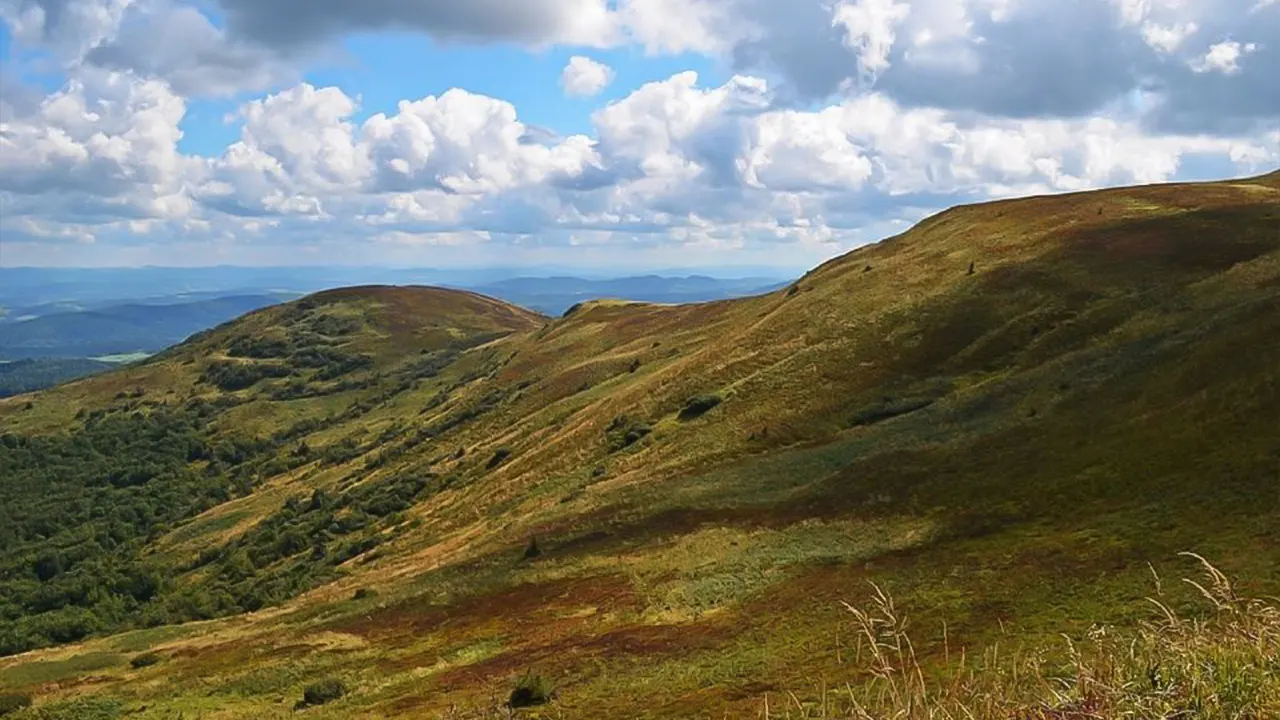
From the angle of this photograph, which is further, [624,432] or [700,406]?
[624,432]

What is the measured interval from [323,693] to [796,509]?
74.2ft

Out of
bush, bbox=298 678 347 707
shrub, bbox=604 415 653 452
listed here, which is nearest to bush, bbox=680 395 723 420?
shrub, bbox=604 415 653 452

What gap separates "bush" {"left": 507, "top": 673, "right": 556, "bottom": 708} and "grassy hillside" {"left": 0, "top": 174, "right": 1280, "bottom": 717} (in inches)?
30.2

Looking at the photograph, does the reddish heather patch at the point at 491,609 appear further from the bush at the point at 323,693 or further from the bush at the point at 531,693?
the bush at the point at 531,693

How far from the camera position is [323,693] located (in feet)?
104

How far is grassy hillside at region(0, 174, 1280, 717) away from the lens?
2622cm

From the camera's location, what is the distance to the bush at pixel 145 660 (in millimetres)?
45719

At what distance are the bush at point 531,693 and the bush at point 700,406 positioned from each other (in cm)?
4679

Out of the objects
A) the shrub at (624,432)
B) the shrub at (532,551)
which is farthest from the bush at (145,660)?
the shrub at (624,432)

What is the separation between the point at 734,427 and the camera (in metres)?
65.1

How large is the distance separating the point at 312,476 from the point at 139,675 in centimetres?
10261

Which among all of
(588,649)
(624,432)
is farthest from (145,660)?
(624,432)

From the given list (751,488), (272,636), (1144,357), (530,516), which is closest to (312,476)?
(530,516)

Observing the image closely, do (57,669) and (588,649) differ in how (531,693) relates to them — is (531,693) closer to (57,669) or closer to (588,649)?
(588,649)
